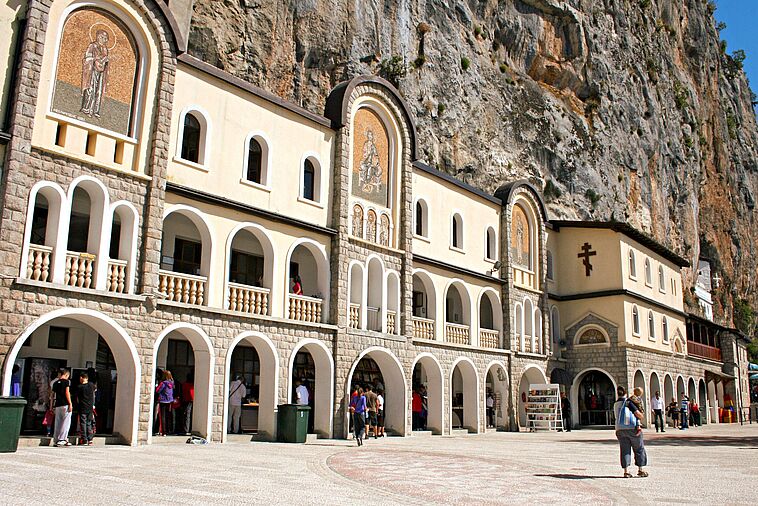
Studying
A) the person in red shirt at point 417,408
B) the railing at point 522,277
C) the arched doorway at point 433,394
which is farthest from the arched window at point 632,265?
the person in red shirt at point 417,408

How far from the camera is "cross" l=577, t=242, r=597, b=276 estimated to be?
3631 cm

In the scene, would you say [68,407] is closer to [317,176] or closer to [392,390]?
[317,176]

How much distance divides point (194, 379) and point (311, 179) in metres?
7.70

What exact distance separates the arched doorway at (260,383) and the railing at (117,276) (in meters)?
3.58

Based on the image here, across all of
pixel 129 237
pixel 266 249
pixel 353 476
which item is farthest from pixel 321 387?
pixel 353 476

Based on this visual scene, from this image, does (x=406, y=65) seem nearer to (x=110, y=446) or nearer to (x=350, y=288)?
(x=350, y=288)

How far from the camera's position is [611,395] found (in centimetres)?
3641

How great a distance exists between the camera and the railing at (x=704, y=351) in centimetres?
4453

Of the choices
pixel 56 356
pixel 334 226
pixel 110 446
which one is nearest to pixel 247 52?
pixel 334 226

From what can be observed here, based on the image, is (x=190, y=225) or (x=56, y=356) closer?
(x=56, y=356)

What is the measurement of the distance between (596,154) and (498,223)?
70.1 feet

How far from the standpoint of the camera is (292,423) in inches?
792

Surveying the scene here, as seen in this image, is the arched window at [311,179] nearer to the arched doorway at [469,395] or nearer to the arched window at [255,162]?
the arched window at [255,162]

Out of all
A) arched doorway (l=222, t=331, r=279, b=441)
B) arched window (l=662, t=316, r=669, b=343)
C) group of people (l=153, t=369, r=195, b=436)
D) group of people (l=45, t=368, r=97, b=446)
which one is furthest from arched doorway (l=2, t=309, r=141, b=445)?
arched window (l=662, t=316, r=669, b=343)
